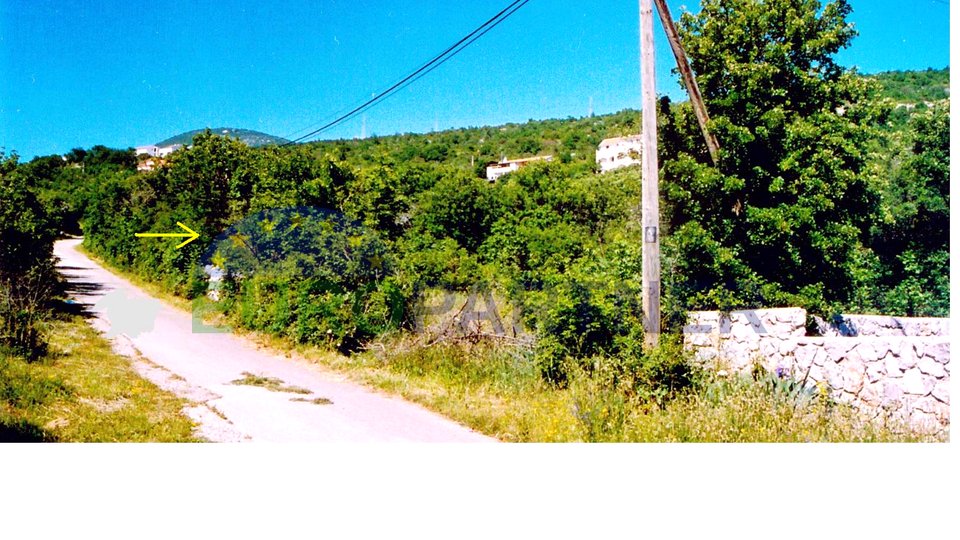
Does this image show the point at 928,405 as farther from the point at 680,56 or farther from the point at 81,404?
the point at 81,404

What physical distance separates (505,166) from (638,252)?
19.1 m

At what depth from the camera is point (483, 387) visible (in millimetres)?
7301

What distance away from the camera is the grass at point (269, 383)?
25.2ft

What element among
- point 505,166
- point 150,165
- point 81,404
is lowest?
point 81,404

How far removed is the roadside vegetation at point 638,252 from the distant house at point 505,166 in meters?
10.7

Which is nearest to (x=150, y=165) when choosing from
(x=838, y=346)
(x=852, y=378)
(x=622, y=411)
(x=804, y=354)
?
(x=622, y=411)

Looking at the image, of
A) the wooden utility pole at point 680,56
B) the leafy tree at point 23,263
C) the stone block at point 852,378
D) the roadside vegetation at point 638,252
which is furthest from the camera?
the leafy tree at point 23,263

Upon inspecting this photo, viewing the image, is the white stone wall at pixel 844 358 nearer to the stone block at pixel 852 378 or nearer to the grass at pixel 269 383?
the stone block at pixel 852 378

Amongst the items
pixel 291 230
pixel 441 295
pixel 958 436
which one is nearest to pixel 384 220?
pixel 291 230

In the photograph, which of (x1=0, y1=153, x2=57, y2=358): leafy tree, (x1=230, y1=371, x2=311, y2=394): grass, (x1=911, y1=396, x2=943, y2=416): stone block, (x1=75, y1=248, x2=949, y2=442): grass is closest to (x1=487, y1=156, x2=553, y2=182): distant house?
(x1=0, y1=153, x2=57, y2=358): leafy tree

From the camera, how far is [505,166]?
27281mm

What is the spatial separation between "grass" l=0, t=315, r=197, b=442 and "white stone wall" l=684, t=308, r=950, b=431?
19.1 feet

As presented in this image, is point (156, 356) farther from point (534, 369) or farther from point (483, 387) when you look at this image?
point (534, 369)

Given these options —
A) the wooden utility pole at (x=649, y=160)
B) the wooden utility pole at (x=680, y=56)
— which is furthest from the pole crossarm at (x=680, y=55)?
the wooden utility pole at (x=649, y=160)
